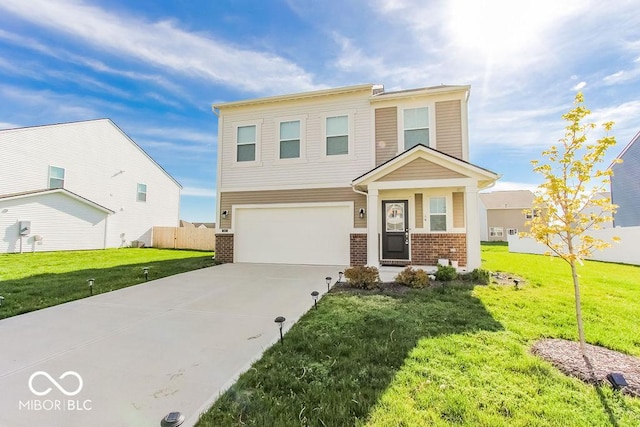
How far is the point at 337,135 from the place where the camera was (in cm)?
1045

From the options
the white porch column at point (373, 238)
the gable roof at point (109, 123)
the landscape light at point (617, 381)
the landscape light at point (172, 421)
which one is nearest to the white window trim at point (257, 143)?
the white porch column at point (373, 238)

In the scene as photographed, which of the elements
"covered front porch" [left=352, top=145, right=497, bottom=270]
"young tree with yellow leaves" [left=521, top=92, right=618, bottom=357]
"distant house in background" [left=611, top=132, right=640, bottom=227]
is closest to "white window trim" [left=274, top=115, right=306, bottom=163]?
"covered front porch" [left=352, top=145, right=497, bottom=270]

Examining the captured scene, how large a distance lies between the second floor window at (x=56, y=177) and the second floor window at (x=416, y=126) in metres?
18.5

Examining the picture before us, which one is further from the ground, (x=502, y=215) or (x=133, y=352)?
(x=502, y=215)

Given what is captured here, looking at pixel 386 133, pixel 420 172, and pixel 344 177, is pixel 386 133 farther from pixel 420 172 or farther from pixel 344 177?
pixel 420 172

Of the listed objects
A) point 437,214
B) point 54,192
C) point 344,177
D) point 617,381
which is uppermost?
point 54,192

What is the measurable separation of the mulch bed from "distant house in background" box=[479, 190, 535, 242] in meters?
32.5

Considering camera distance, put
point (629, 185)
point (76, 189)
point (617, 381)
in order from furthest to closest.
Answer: point (629, 185) < point (76, 189) < point (617, 381)

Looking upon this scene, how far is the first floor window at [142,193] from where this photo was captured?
2061 centimetres

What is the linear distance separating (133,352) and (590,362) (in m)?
5.17

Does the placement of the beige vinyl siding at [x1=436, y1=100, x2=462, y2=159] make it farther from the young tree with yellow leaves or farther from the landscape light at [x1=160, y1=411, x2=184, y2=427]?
the landscape light at [x1=160, y1=411, x2=184, y2=427]

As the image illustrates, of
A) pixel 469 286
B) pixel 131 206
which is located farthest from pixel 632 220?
pixel 131 206

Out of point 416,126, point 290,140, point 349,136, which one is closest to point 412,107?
point 416,126

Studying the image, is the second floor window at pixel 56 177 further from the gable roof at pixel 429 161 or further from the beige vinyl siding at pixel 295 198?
the gable roof at pixel 429 161
